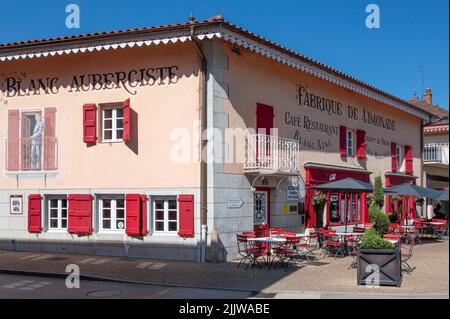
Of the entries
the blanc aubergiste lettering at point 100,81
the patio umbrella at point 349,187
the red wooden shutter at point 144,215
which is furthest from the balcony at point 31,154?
the patio umbrella at point 349,187

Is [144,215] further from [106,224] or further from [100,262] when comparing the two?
[100,262]

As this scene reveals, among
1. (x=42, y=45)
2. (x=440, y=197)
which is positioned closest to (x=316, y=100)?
(x=440, y=197)

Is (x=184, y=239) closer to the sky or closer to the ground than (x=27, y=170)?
closer to the ground

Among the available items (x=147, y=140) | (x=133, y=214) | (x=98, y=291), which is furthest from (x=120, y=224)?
(x=98, y=291)

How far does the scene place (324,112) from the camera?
18828 mm

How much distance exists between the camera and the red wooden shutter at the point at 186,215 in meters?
13.3

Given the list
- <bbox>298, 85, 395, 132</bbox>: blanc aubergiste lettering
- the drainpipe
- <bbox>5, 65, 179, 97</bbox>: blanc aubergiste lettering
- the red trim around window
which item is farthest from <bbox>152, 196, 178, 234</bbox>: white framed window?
the red trim around window

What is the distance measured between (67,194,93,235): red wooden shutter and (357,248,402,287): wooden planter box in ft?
24.1

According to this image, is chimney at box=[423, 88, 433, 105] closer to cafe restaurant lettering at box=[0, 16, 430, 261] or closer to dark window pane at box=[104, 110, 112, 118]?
cafe restaurant lettering at box=[0, 16, 430, 261]

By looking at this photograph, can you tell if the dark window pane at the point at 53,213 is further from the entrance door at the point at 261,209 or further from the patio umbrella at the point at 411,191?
the patio umbrella at the point at 411,191

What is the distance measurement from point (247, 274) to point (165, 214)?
3270 millimetres
